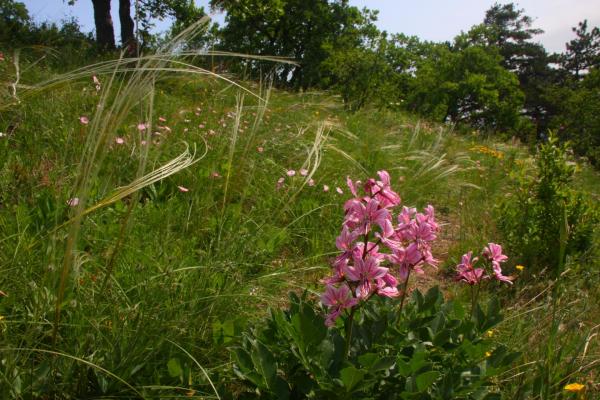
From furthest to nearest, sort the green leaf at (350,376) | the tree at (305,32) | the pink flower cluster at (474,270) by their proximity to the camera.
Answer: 1. the tree at (305,32)
2. the pink flower cluster at (474,270)
3. the green leaf at (350,376)

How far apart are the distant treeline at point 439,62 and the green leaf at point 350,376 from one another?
35.5 feet

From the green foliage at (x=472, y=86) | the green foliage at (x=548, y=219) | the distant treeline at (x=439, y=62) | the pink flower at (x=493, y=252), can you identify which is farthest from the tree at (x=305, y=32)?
the pink flower at (x=493, y=252)

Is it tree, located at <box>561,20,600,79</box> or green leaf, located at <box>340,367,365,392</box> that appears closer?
green leaf, located at <box>340,367,365,392</box>

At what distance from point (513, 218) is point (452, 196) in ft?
4.66

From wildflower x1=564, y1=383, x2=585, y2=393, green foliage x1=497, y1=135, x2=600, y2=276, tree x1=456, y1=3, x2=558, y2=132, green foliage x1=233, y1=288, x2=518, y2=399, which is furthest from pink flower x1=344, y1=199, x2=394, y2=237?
tree x1=456, y1=3, x2=558, y2=132

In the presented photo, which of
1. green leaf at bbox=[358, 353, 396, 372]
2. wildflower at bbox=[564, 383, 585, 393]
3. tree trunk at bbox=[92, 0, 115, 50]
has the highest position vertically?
tree trunk at bbox=[92, 0, 115, 50]

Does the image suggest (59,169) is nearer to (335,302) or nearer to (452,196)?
(335,302)

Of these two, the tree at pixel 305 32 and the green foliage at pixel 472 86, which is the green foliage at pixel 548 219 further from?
the green foliage at pixel 472 86

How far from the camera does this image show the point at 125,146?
301cm

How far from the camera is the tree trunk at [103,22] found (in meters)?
11.8

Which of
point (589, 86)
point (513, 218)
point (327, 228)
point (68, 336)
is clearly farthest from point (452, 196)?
point (589, 86)

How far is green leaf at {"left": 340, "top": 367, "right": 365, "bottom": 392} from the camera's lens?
3.62 feet

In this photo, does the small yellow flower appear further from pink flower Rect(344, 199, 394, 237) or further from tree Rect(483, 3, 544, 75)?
tree Rect(483, 3, 544, 75)

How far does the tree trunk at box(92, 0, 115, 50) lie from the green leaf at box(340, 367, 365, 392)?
12453 mm
